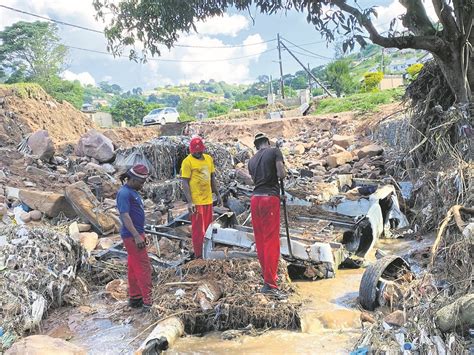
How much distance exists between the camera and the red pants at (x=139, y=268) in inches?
215

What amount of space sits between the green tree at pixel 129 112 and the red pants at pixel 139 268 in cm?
4903

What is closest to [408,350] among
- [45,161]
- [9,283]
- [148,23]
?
[9,283]

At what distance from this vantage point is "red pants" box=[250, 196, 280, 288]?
5.24m

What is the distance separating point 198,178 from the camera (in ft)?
21.5

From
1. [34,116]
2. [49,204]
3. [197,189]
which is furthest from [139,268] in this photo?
[34,116]

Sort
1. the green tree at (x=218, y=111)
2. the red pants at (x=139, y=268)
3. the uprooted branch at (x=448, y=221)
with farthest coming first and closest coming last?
1. the green tree at (x=218, y=111)
2. the red pants at (x=139, y=268)
3. the uprooted branch at (x=448, y=221)

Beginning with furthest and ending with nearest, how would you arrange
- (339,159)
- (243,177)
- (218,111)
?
1. (218,111)
2. (339,159)
3. (243,177)

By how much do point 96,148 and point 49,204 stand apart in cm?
651

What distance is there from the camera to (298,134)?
77.3ft

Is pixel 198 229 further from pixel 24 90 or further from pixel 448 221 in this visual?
pixel 24 90

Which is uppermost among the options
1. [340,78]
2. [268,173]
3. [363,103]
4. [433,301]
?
[340,78]

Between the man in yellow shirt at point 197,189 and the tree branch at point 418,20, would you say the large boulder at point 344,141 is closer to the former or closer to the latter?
the tree branch at point 418,20

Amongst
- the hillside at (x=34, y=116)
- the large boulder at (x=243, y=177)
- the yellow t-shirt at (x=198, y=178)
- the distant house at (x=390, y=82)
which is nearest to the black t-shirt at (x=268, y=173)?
the yellow t-shirt at (x=198, y=178)

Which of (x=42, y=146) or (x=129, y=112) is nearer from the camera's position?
(x=42, y=146)
